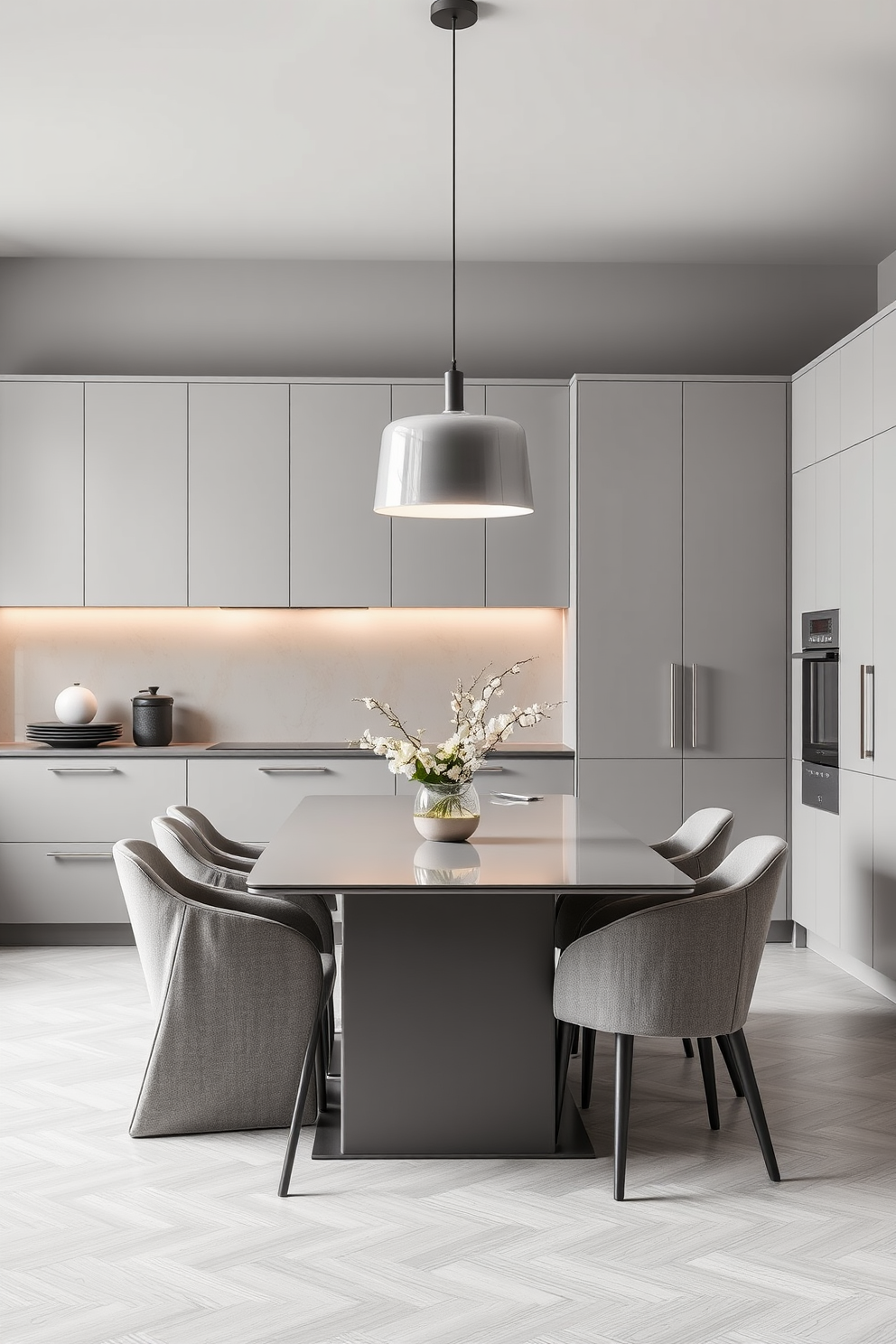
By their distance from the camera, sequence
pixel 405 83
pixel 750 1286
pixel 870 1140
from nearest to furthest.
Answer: pixel 750 1286 < pixel 870 1140 < pixel 405 83

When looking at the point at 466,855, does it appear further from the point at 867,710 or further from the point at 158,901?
the point at 867,710

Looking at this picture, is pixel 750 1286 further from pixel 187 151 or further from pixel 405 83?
pixel 187 151

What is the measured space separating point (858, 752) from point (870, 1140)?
6.05 feet

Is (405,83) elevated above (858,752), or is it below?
above

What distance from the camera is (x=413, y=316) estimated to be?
240 inches

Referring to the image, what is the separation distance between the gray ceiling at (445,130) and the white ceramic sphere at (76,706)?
7.10 ft

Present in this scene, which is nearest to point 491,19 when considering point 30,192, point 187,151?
point 187,151

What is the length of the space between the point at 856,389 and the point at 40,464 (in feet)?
12.0

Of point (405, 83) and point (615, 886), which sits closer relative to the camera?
point (615, 886)

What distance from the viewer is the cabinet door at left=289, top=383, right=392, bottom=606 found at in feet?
18.9

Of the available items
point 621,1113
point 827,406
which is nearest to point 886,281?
point 827,406

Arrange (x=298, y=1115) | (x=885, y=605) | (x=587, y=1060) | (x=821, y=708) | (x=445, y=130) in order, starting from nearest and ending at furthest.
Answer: (x=298, y=1115)
(x=587, y=1060)
(x=885, y=605)
(x=445, y=130)
(x=821, y=708)

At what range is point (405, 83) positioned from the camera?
420 centimetres

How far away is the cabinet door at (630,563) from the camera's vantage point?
5.60 metres
